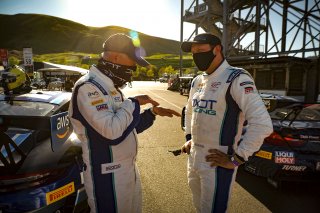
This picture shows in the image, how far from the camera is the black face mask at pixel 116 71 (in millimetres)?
2080

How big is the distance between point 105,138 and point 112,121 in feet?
0.59

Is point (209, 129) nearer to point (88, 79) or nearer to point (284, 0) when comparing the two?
point (88, 79)

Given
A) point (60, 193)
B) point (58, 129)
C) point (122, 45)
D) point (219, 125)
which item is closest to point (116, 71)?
point (122, 45)

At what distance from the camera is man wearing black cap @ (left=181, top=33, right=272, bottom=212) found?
2068 mm

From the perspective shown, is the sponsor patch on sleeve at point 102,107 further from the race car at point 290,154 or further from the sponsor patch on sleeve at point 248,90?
the race car at point 290,154

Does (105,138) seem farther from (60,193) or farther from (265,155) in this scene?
(265,155)

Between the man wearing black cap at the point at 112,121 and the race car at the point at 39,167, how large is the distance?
0.45 m

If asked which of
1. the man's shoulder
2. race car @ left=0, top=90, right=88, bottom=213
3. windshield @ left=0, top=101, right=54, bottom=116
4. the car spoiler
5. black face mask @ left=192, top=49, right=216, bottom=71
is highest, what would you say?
black face mask @ left=192, top=49, right=216, bottom=71

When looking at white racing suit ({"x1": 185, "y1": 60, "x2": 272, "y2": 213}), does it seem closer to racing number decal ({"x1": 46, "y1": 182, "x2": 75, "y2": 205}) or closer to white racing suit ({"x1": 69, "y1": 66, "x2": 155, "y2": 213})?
white racing suit ({"x1": 69, "y1": 66, "x2": 155, "y2": 213})

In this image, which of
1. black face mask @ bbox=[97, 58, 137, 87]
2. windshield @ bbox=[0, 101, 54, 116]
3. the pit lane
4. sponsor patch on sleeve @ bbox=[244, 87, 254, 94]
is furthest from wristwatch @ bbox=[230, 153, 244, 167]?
windshield @ bbox=[0, 101, 54, 116]

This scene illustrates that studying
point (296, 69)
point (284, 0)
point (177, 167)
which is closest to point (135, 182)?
point (177, 167)

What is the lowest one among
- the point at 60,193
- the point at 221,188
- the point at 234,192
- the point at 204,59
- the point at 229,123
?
the point at 234,192

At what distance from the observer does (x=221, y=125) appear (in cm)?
228

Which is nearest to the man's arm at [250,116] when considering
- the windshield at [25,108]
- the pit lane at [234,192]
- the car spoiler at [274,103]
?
the pit lane at [234,192]
